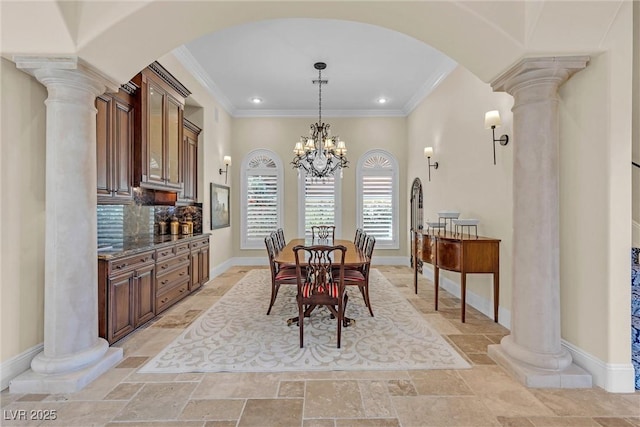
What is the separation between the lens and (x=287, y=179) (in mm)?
6887

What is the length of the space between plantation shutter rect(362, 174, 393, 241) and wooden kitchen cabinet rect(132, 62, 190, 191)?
3958 millimetres

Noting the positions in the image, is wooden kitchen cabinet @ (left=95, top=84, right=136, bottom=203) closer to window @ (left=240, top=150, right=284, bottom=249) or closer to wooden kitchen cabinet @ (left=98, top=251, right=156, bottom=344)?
wooden kitchen cabinet @ (left=98, top=251, right=156, bottom=344)

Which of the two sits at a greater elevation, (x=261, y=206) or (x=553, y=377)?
(x=261, y=206)

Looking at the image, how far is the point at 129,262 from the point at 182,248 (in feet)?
3.76

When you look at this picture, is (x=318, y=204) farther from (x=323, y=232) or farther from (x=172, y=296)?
(x=172, y=296)

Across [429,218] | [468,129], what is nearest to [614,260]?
[468,129]

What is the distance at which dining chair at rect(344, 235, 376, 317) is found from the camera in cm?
346

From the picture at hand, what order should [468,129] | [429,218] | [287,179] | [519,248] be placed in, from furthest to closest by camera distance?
[287,179] → [429,218] → [468,129] → [519,248]

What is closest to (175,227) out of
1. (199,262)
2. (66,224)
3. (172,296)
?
(199,262)

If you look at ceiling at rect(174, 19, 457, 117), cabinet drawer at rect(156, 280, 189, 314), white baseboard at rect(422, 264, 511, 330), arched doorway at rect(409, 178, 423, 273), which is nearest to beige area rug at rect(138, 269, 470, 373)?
cabinet drawer at rect(156, 280, 189, 314)

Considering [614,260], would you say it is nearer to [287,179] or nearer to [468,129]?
[468,129]

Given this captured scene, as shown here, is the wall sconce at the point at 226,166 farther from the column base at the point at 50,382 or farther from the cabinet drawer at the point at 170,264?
the column base at the point at 50,382

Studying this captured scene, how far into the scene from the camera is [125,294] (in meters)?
2.96

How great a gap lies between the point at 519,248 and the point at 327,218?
4.71 meters
